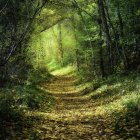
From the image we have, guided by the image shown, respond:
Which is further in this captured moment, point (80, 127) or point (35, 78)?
point (35, 78)

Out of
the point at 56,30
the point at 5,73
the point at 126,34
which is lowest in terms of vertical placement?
the point at 5,73

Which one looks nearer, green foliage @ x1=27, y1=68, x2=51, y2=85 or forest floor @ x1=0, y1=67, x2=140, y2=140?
forest floor @ x1=0, y1=67, x2=140, y2=140

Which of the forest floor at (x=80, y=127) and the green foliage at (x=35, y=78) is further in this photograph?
the green foliage at (x=35, y=78)

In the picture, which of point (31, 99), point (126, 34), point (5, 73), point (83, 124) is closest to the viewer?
point (83, 124)

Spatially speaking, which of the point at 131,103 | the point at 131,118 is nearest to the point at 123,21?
the point at 131,103

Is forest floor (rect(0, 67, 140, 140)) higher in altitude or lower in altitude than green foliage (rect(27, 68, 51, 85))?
lower

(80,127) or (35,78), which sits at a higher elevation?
(35,78)

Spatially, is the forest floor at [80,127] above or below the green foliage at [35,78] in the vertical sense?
below

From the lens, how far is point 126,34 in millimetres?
26062

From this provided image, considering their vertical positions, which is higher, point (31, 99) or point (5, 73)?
point (5, 73)

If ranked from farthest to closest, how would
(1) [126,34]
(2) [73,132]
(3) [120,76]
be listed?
(1) [126,34] → (3) [120,76] → (2) [73,132]

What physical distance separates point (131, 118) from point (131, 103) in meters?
1.73

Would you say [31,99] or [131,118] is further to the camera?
[31,99]

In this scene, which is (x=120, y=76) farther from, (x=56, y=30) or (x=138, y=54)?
(x=56, y=30)
